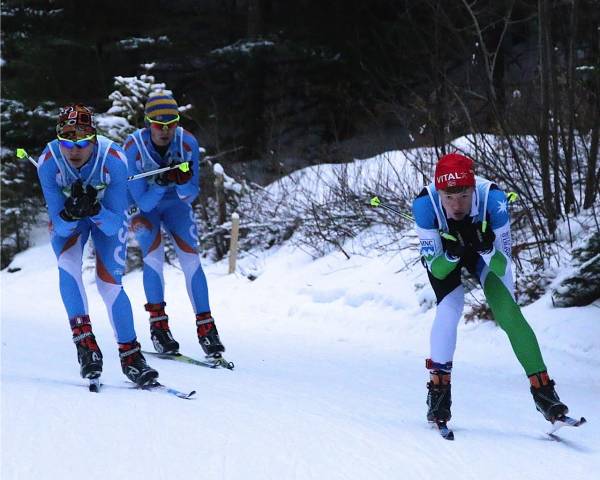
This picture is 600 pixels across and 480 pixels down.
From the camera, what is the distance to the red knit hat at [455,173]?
5.13m

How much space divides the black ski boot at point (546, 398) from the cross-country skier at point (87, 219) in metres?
2.48

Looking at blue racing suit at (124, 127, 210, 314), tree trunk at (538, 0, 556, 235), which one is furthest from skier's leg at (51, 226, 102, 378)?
tree trunk at (538, 0, 556, 235)

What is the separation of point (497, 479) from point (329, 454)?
0.83 m

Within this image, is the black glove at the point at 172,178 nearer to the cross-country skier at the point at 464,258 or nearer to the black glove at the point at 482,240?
the cross-country skier at the point at 464,258

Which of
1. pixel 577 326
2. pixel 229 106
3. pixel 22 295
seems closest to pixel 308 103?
pixel 229 106

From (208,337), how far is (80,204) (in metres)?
2.05

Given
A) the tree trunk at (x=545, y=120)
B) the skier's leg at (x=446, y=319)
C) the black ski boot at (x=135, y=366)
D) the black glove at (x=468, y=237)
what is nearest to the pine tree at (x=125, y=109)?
the tree trunk at (x=545, y=120)

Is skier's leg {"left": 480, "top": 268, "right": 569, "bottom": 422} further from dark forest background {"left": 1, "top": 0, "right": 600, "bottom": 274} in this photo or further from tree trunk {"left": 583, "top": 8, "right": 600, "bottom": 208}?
dark forest background {"left": 1, "top": 0, "right": 600, "bottom": 274}

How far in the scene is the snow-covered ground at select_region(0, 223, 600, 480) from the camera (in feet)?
14.6

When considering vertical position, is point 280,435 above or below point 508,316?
below

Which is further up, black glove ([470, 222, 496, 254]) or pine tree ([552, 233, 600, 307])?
black glove ([470, 222, 496, 254])

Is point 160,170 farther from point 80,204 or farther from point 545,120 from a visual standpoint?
point 545,120

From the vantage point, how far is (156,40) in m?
24.1

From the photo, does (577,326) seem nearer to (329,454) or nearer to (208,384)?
(208,384)
